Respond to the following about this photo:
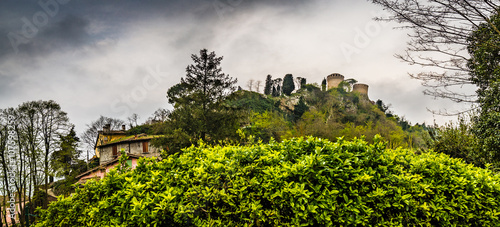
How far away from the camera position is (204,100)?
78.7 ft

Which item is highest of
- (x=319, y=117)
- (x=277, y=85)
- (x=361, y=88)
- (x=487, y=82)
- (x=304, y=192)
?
(x=277, y=85)

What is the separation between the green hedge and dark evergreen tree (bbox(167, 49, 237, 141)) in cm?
1895

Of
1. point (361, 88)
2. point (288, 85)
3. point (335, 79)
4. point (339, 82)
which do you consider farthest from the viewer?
point (335, 79)

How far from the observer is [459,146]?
9133mm

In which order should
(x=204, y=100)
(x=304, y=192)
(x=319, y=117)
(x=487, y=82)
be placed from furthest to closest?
(x=319, y=117), (x=204, y=100), (x=487, y=82), (x=304, y=192)

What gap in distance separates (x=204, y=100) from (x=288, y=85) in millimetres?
52043

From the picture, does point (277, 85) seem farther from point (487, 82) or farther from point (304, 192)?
point (304, 192)

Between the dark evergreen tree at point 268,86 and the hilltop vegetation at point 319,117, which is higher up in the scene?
the dark evergreen tree at point 268,86

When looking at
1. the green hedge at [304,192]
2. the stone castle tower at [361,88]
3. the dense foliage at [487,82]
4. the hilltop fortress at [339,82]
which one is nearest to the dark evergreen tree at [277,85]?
the hilltop fortress at [339,82]

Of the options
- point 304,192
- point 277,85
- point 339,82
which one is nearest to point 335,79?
point 339,82

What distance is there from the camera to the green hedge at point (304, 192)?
7.15 feet

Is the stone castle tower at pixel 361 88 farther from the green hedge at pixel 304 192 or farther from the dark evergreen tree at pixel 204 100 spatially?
the green hedge at pixel 304 192

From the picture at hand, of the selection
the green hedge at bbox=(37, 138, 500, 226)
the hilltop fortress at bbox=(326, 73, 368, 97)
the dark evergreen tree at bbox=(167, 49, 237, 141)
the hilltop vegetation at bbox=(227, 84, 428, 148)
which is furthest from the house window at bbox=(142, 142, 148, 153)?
the hilltop fortress at bbox=(326, 73, 368, 97)

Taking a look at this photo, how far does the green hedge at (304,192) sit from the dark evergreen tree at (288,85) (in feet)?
231
